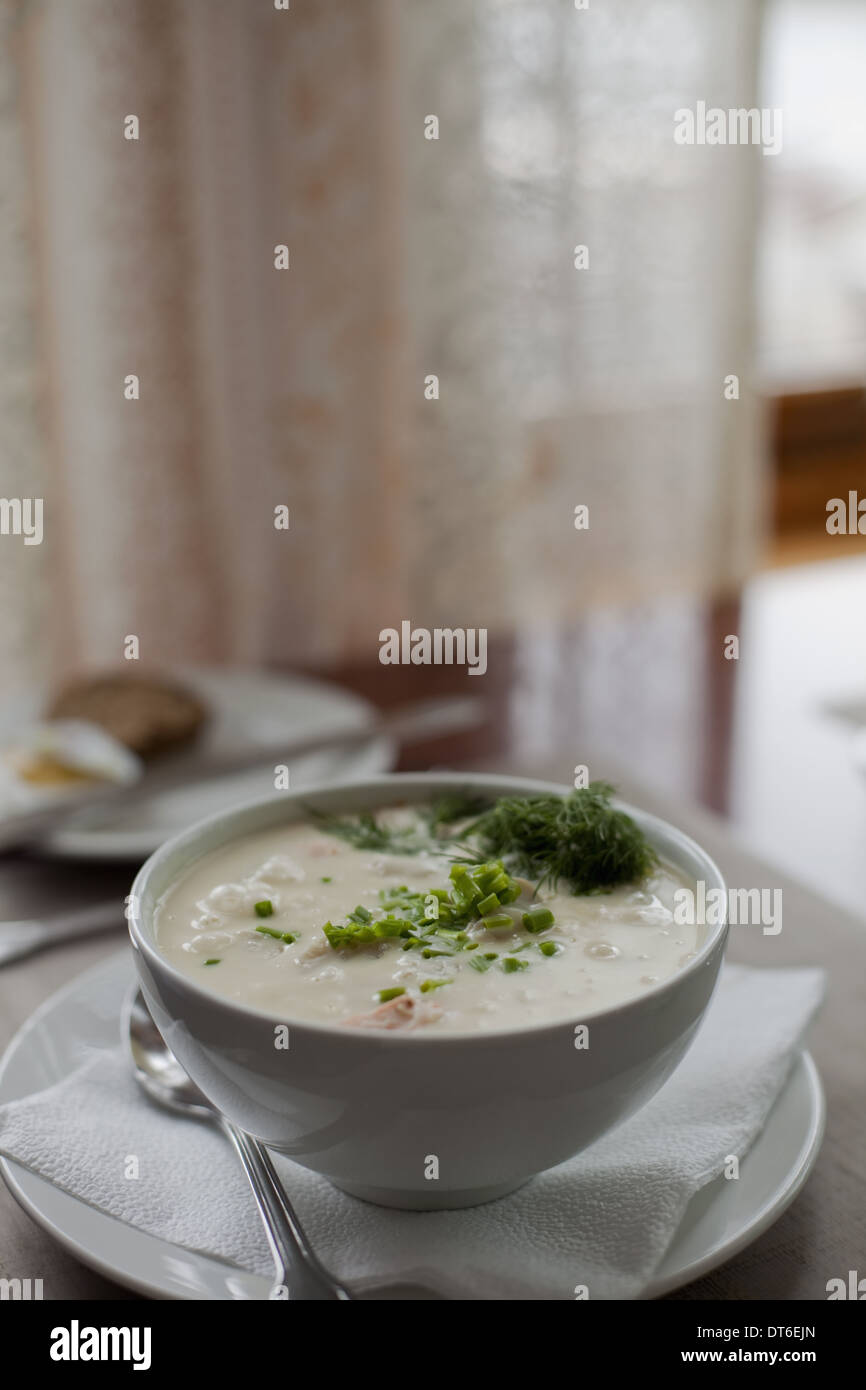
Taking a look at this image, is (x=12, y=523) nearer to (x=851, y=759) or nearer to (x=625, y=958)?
(x=851, y=759)

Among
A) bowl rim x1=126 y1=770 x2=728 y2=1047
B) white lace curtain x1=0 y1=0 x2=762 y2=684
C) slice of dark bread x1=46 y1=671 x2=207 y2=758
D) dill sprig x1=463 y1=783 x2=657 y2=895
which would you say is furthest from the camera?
white lace curtain x1=0 y1=0 x2=762 y2=684

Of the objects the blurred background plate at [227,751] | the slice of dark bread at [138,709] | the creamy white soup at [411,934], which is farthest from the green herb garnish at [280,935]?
the slice of dark bread at [138,709]

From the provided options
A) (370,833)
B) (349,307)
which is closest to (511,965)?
(370,833)

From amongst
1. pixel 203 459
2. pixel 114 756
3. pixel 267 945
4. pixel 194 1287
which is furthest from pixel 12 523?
pixel 194 1287

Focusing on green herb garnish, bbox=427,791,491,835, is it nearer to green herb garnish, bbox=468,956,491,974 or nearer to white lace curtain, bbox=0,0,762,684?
green herb garnish, bbox=468,956,491,974

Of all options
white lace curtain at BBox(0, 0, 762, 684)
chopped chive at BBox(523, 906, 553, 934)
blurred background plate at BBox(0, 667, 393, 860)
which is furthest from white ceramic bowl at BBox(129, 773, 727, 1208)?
white lace curtain at BBox(0, 0, 762, 684)

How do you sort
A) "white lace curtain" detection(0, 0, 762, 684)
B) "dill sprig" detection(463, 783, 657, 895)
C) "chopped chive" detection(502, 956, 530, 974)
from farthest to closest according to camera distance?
1. "white lace curtain" detection(0, 0, 762, 684)
2. "dill sprig" detection(463, 783, 657, 895)
3. "chopped chive" detection(502, 956, 530, 974)
